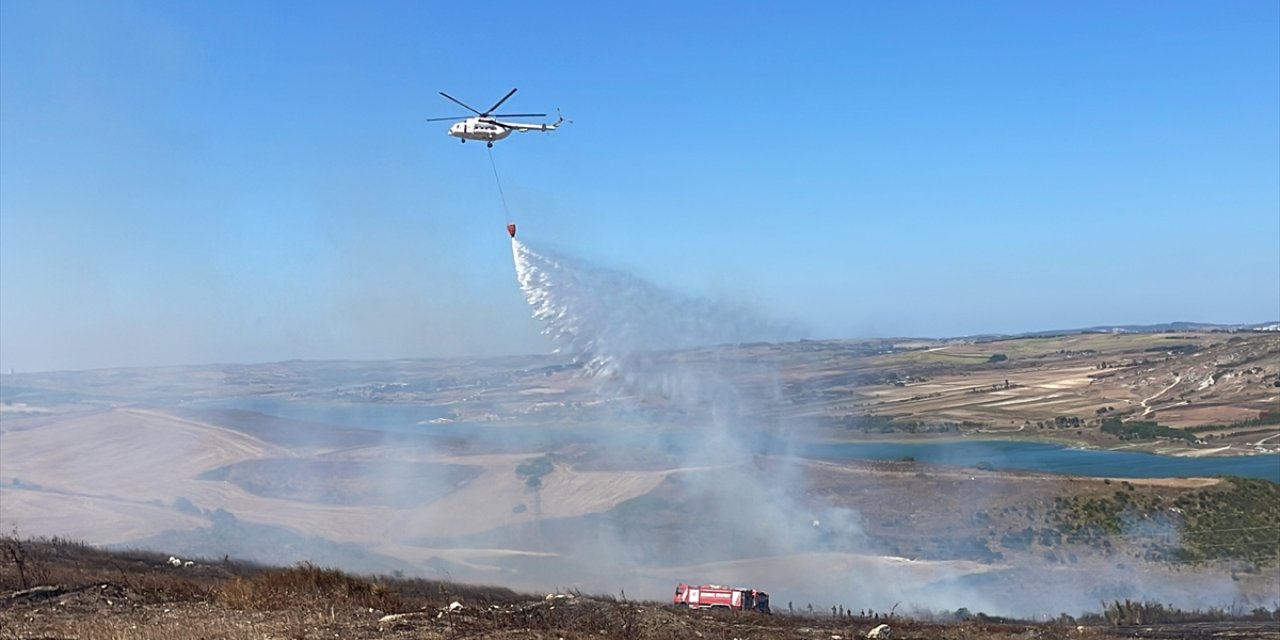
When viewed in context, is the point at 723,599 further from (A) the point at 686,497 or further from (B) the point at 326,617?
(A) the point at 686,497

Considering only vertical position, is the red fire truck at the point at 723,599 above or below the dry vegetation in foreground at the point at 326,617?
below

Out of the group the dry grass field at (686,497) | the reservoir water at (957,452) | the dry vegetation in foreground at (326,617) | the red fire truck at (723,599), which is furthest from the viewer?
the reservoir water at (957,452)

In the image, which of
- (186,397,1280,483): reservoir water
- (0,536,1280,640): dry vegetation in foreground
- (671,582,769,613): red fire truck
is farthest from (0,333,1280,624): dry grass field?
(671,582,769,613): red fire truck

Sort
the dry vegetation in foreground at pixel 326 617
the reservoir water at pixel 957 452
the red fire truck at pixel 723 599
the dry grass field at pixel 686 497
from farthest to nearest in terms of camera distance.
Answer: the reservoir water at pixel 957 452, the dry grass field at pixel 686 497, the red fire truck at pixel 723 599, the dry vegetation in foreground at pixel 326 617

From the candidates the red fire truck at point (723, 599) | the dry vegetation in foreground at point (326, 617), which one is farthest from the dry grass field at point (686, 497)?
the red fire truck at point (723, 599)

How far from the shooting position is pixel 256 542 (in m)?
54.7

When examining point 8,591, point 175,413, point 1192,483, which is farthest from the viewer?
point 175,413

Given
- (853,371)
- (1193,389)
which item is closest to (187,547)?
(853,371)

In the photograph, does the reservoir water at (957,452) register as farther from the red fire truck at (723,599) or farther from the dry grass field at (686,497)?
the red fire truck at (723,599)

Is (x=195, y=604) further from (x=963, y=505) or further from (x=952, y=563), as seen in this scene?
(x=963, y=505)

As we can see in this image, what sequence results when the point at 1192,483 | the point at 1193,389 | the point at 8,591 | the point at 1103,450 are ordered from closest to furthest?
the point at 8,591, the point at 1192,483, the point at 1103,450, the point at 1193,389

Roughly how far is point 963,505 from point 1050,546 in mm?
6994

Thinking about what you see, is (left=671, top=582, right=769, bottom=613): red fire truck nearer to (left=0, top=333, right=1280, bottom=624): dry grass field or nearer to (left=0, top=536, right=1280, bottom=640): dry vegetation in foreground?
(left=0, top=536, right=1280, bottom=640): dry vegetation in foreground

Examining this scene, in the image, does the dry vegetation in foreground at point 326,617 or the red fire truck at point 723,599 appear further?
the red fire truck at point 723,599
